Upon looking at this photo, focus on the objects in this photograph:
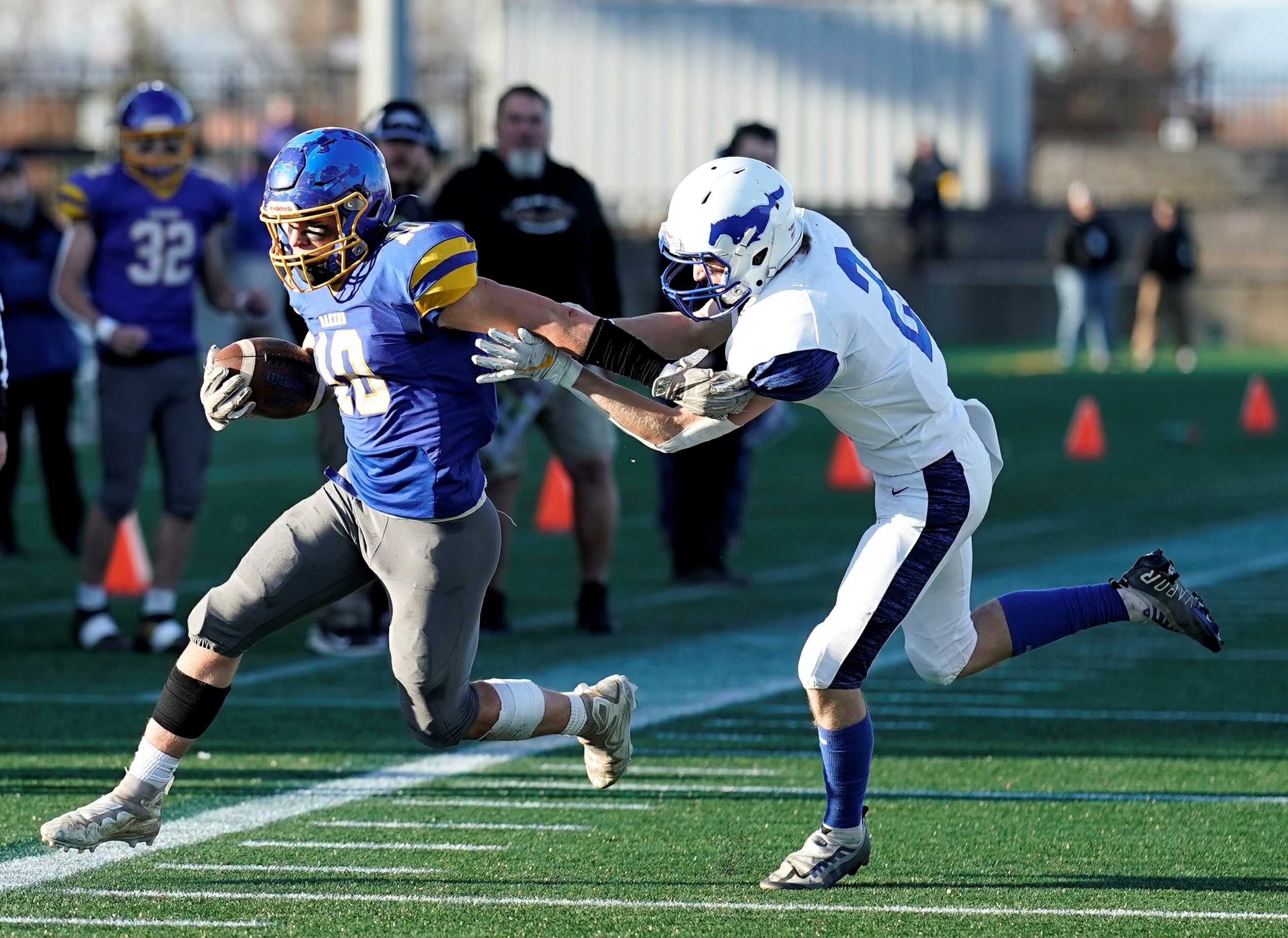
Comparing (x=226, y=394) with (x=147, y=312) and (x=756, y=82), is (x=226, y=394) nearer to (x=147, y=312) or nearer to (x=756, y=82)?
(x=147, y=312)

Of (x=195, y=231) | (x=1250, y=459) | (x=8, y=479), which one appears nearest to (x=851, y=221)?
(x=1250, y=459)

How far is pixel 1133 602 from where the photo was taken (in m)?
5.41

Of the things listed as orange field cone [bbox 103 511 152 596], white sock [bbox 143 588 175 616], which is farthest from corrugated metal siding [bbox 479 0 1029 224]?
white sock [bbox 143 588 175 616]

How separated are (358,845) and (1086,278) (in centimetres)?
1857

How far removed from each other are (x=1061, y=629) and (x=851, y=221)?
2371cm

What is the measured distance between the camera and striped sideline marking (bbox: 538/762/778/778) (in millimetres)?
5980

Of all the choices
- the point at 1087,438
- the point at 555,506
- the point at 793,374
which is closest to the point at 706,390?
the point at 793,374

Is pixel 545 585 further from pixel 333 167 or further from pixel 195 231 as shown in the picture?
pixel 333 167

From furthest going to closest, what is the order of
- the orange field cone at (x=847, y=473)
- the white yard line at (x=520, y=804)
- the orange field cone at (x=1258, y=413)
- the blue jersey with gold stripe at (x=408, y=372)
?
the orange field cone at (x=1258, y=413), the orange field cone at (x=847, y=473), the white yard line at (x=520, y=804), the blue jersey with gold stripe at (x=408, y=372)

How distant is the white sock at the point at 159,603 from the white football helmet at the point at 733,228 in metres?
3.83

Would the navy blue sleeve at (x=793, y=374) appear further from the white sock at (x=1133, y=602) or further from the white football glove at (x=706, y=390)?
the white sock at (x=1133, y=602)

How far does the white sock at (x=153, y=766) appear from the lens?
4875 millimetres

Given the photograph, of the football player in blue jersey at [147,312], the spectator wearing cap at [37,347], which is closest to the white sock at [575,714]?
the football player in blue jersey at [147,312]

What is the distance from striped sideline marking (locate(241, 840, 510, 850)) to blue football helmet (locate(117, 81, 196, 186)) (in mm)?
3583
